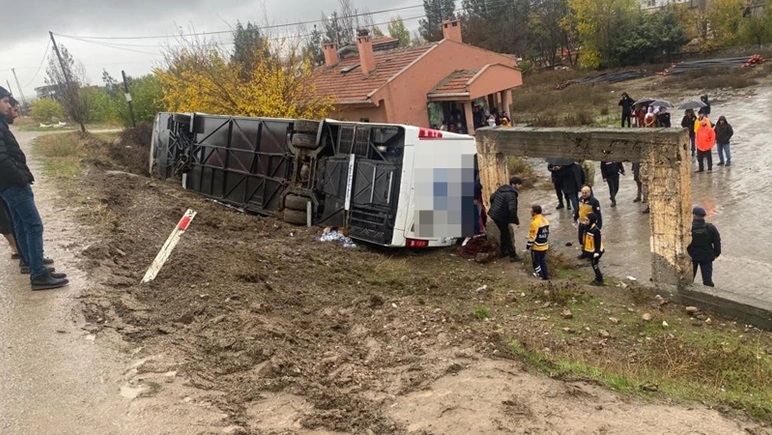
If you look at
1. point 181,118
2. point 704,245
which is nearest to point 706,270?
point 704,245

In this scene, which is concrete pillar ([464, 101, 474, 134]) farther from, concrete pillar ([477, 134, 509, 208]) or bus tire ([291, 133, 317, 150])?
bus tire ([291, 133, 317, 150])

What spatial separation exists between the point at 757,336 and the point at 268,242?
728cm

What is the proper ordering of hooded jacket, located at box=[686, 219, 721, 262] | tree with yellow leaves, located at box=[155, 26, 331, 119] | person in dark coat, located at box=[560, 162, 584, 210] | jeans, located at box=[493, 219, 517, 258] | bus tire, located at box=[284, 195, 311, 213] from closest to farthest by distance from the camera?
hooded jacket, located at box=[686, 219, 721, 262], jeans, located at box=[493, 219, 517, 258], bus tire, located at box=[284, 195, 311, 213], person in dark coat, located at box=[560, 162, 584, 210], tree with yellow leaves, located at box=[155, 26, 331, 119]

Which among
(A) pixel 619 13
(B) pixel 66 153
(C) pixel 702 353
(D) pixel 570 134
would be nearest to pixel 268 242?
(D) pixel 570 134

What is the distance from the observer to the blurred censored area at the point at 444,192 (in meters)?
9.58

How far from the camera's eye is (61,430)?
403 centimetres

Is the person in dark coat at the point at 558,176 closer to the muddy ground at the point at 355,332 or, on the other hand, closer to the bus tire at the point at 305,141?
the muddy ground at the point at 355,332

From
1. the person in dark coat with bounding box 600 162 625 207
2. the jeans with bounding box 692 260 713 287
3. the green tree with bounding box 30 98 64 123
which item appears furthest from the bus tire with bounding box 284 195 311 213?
the green tree with bounding box 30 98 64 123

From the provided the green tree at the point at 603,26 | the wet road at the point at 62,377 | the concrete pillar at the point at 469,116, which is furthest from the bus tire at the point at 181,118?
the green tree at the point at 603,26

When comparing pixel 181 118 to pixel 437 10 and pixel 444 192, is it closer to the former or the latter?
pixel 444 192

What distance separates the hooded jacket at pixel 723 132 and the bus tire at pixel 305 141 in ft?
33.7

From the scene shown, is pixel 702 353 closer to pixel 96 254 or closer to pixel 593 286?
pixel 593 286

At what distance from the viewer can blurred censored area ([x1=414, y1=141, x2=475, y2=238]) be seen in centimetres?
958

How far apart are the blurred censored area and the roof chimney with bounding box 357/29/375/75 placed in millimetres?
12646
